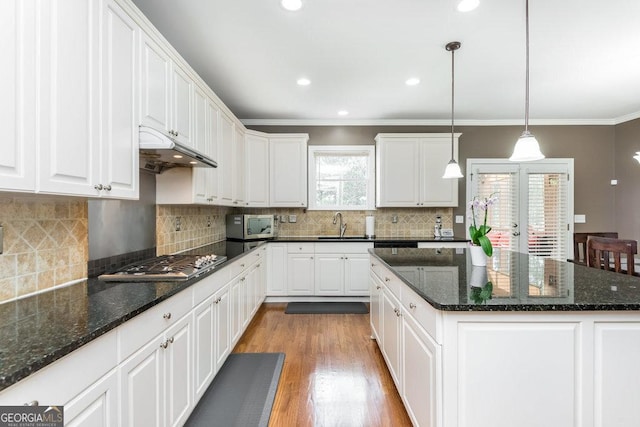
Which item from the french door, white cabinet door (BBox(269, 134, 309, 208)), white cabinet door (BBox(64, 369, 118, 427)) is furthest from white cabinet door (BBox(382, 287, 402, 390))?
the french door

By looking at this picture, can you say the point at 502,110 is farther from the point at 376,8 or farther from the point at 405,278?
the point at 405,278

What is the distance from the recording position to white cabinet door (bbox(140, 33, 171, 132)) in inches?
71.7

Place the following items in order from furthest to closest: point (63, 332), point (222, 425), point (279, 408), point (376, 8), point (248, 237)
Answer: point (248, 237)
point (376, 8)
point (279, 408)
point (222, 425)
point (63, 332)

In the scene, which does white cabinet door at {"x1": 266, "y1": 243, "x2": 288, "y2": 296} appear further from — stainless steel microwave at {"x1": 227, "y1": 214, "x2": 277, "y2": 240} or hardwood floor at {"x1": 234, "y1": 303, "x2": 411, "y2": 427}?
hardwood floor at {"x1": 234, "y1": 303, "x2": 411, "y2": 427}

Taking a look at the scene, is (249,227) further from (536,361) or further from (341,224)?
(536,361)

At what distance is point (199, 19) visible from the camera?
226cm

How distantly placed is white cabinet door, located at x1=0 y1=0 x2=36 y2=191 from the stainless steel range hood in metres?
0.70

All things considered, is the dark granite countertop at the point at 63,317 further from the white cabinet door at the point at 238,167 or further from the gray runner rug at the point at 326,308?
the gray runner rug at the point at 326,308

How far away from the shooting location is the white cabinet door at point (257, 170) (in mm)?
4328

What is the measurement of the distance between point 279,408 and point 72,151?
186 centimetres

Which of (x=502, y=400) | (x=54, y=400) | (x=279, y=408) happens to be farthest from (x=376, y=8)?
(x=279, y=408)

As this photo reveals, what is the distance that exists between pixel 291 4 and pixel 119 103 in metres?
1.30

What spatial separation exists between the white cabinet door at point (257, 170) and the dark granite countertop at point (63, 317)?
2.72m

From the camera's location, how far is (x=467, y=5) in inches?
82.2
